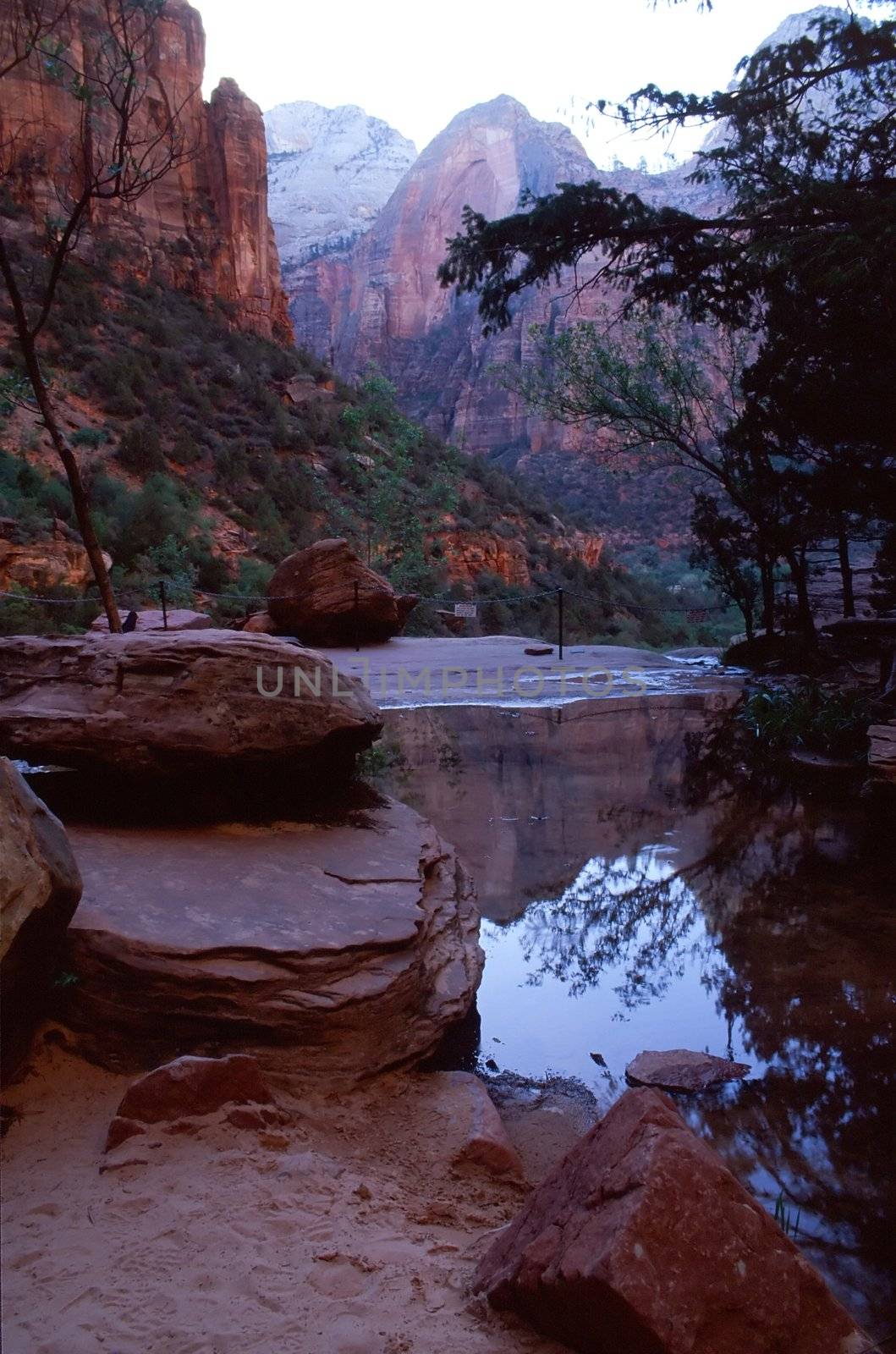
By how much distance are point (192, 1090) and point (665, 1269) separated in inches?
53.8

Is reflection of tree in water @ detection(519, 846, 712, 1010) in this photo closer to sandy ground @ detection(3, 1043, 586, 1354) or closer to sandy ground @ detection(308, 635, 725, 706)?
sandy ground @ detection(3, 1043, 586, 1354)

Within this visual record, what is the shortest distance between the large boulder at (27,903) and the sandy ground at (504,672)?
6.82m

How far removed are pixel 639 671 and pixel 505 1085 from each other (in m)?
10.5

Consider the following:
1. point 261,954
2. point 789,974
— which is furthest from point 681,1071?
point 261,954

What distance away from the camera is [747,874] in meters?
5.25

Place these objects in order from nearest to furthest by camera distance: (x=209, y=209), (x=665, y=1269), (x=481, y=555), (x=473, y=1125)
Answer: (x=665, y=1269) < (x=473, y=1125) < (x=481, y=555) < (x=209, y=209)

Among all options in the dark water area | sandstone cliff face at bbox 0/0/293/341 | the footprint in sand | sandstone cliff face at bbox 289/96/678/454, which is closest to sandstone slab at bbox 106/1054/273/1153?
the footprint in sand

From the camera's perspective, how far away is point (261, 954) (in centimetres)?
312

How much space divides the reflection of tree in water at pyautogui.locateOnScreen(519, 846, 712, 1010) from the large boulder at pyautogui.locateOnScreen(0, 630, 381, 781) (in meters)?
1.45

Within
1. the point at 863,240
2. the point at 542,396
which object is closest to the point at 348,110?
the point at 542,396

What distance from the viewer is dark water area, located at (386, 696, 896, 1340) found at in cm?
278

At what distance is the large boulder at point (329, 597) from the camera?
45.8 ft

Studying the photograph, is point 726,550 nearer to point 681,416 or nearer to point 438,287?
point 681,416

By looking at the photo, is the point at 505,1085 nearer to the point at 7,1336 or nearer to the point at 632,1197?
the point at 632,1197
